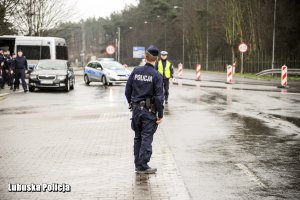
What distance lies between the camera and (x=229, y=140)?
1081 centimetres

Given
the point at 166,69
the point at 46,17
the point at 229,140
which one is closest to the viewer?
the point at 229,140

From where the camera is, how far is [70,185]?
688 centimetres

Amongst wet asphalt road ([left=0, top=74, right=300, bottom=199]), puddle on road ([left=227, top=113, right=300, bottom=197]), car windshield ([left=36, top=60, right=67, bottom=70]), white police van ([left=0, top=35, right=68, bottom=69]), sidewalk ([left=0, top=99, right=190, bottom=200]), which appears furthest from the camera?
white police van ([left=0, top=35, right=68, bottom=69])

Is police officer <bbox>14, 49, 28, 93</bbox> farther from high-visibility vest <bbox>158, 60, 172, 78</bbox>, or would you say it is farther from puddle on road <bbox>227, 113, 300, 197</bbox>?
puddle on road <bbox>227, 113, 300, 197</bbox>

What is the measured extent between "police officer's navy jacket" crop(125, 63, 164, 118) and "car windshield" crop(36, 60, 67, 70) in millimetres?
18719

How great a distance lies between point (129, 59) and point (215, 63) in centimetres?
5996

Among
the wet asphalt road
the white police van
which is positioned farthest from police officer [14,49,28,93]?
the white police van

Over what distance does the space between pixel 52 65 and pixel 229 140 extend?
54.8 feet

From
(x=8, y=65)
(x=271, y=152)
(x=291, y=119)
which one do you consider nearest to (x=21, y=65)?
(x=8, y=65)

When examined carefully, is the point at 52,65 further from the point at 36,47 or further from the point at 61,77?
the point at 36,47

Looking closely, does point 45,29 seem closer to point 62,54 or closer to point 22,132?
point 62,54

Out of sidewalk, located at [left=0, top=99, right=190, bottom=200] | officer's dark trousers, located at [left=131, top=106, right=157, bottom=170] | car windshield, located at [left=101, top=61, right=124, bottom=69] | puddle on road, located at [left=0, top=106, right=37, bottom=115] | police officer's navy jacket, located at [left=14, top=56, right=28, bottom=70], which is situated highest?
police officer's navy jacket, located at [left=14, top=56, right=28, bottom=70]

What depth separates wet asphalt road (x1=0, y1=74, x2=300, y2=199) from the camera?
6.99 meters

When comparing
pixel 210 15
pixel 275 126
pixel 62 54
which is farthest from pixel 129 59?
pixel 275 126
